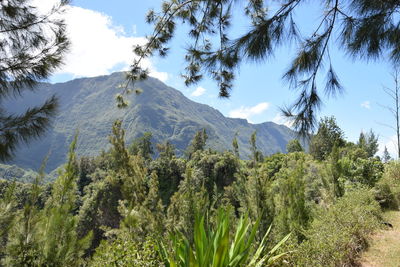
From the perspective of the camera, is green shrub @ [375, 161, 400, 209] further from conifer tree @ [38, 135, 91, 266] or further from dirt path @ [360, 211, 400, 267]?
conifer tree @ [38, 135, 91, 266]

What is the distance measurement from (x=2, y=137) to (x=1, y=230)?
73.8 inches

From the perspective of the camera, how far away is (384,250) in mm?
5441

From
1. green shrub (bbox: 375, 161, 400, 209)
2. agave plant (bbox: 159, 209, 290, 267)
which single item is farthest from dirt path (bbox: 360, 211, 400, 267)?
agave plant (bbox: 159, 209, 290, 267)

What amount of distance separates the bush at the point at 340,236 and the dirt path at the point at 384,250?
0.58ft

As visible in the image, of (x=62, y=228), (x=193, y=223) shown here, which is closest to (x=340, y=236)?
(x=193, y=223)

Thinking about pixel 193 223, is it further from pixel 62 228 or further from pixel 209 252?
pixel 209 252

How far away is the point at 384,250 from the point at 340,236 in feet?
4.74

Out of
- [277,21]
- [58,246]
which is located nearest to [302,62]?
[277,21]

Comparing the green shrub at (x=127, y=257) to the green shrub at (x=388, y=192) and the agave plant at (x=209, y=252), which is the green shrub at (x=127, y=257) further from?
the green shrub at (x=388, y=192)

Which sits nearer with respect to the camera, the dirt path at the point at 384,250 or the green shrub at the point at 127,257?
the green shrub at the point at 127,257

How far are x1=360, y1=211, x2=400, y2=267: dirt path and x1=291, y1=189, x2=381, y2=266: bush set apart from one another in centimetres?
18

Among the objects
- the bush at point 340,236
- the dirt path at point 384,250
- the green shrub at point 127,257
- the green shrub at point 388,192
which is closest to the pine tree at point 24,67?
the green shrub at point 127,257

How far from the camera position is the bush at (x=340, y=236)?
13.9 feet

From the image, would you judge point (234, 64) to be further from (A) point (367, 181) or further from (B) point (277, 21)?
(A) point (367, 181)
